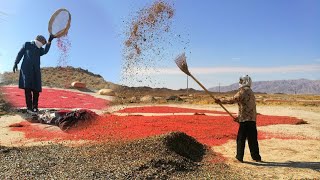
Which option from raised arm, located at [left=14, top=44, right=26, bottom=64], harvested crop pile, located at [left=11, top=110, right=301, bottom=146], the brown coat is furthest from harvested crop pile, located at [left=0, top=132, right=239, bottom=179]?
raised arm, located at [left=14, top=44, right=26, bottom=64]

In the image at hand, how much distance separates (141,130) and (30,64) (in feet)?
14.9

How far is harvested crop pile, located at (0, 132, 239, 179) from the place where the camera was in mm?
6449

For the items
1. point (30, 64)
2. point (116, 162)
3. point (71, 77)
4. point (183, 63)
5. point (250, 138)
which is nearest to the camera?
point (116, 162)

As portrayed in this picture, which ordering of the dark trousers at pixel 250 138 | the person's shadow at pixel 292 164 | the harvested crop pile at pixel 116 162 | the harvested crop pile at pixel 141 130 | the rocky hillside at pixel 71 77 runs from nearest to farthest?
the harvested crop pile at pixel 116 162 → the person's shadow at pixel 292 164 → the dark trousers at pixel 250 138 → the harvested crop pile at pixel 141 130 → the rocky hillside at pixel 71 77

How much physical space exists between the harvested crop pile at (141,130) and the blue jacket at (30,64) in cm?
172

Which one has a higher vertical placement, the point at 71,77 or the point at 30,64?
the point at 71,77

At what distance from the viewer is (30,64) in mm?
13219

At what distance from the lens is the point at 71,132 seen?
35.5 feet

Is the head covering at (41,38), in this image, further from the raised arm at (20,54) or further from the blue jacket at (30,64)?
the raised arm at (20,54)

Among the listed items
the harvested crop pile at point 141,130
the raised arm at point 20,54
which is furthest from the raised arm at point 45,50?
the harvested crop pile at point 141,130

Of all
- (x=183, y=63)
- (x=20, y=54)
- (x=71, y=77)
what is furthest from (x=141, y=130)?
(x=71, y=77)

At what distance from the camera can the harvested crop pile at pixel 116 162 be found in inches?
254

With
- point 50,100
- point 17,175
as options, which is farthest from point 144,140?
point 50,100

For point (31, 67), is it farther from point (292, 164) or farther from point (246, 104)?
point (292, 164)
